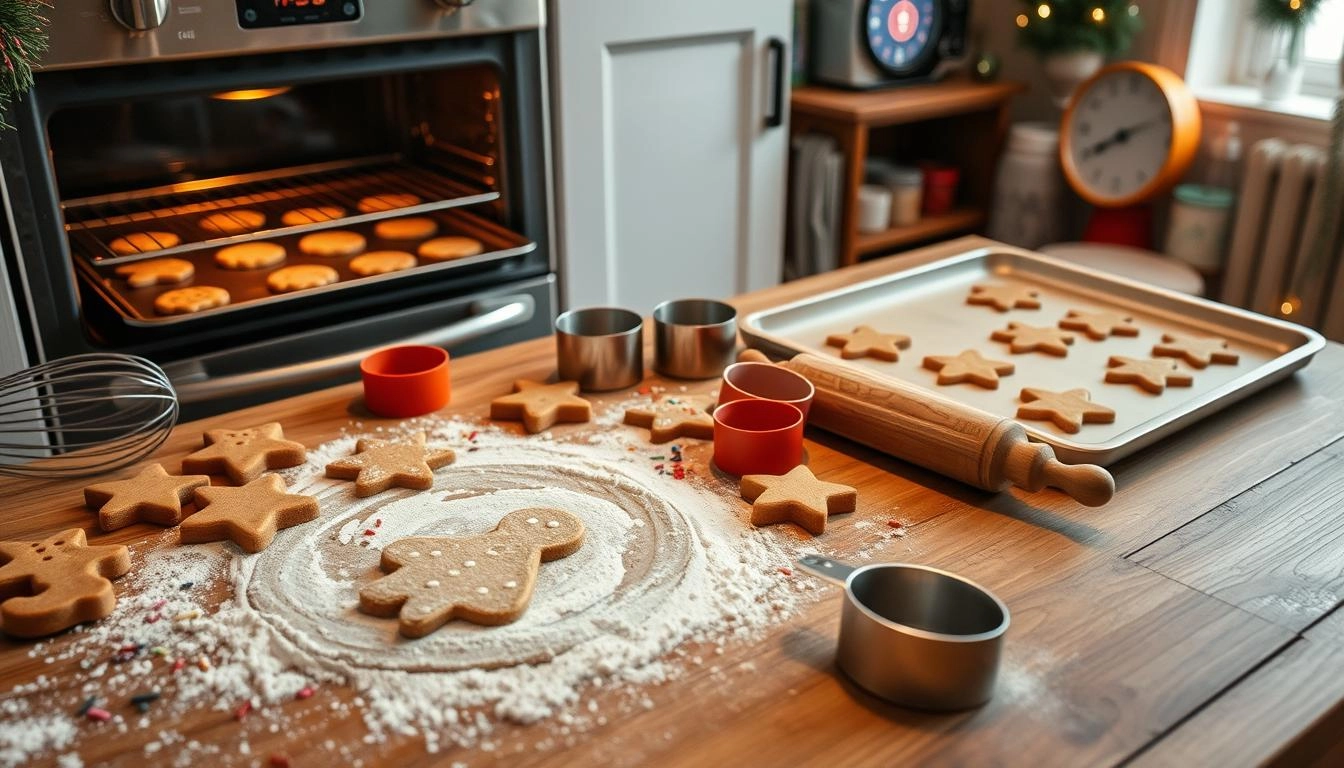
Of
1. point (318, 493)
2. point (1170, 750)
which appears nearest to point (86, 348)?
point (318, 493)

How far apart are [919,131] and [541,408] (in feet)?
7.01

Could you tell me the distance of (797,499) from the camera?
93cm

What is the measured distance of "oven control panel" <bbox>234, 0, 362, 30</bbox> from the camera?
147cm

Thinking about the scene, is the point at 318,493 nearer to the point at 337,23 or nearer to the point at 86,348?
the point at 86,348

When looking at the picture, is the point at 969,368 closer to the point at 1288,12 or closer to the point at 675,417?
the point at 675,417

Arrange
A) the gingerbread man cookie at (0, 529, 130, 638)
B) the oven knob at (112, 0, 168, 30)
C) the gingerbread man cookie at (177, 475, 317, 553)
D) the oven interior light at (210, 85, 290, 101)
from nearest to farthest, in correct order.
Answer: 1. the gingerbread man cookie at (0, 529, 130, 638)
2. the gingerbread man cookie at (177, 475, 317, 553)
3. the oven knob at (112, 0, 168, 30)
4. the oven interior light at (210, 85, 290, 101)

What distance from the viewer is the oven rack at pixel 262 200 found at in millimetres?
1569

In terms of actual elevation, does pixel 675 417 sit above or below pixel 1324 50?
below

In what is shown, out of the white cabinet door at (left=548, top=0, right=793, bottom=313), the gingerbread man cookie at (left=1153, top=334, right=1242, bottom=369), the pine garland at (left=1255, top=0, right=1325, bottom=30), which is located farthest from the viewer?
the pine garland at (left=1255, top=0, right=1325, bottom=30)

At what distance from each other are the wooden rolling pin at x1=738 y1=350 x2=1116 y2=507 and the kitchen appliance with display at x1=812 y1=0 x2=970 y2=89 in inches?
62.2

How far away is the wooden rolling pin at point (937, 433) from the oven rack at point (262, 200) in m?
0.80

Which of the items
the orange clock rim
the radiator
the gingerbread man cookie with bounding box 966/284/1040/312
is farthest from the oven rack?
the radiator

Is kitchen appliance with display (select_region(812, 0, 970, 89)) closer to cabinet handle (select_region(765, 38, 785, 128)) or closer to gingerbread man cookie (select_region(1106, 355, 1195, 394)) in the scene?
cabinet handle (select_region(765, 38, 785, 128))

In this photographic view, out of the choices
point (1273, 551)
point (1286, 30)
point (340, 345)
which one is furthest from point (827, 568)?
point (1286, 30)
